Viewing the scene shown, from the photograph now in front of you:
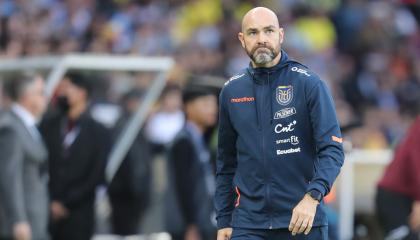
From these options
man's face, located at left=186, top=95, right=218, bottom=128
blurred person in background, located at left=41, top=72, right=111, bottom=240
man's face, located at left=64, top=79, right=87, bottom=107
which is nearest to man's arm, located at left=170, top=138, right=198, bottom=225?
man's face, located at left=186, top=95, right=218, bottom=128

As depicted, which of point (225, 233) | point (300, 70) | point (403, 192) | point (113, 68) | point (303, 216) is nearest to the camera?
point (303, 216)

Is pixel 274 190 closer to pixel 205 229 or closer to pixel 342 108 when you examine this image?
pixel 205 229

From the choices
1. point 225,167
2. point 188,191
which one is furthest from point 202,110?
point 225,167

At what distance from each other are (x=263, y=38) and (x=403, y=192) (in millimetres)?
3613

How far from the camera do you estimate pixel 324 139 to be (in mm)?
7246

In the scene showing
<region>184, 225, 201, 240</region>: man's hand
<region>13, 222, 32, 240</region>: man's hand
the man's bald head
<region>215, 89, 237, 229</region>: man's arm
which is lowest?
<region>184, 225, 201, 240</region>: man's hand

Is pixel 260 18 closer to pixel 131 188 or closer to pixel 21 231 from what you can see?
pixel 21 231

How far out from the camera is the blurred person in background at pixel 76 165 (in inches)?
474

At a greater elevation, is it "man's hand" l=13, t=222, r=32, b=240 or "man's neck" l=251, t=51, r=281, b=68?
"man's neck" l=251, t=51, r=281, b=68

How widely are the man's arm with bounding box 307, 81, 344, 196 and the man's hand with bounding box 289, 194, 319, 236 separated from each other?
0.08 metres

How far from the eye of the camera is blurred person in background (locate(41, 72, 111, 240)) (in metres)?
12.0

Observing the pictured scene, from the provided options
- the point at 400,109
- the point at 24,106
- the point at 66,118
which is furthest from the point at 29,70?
the point at 400,109

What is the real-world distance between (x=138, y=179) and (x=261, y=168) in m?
7.17

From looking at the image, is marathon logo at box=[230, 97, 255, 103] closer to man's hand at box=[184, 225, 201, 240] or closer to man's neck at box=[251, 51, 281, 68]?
man's neck at box=[251, 51, 281, 68]
